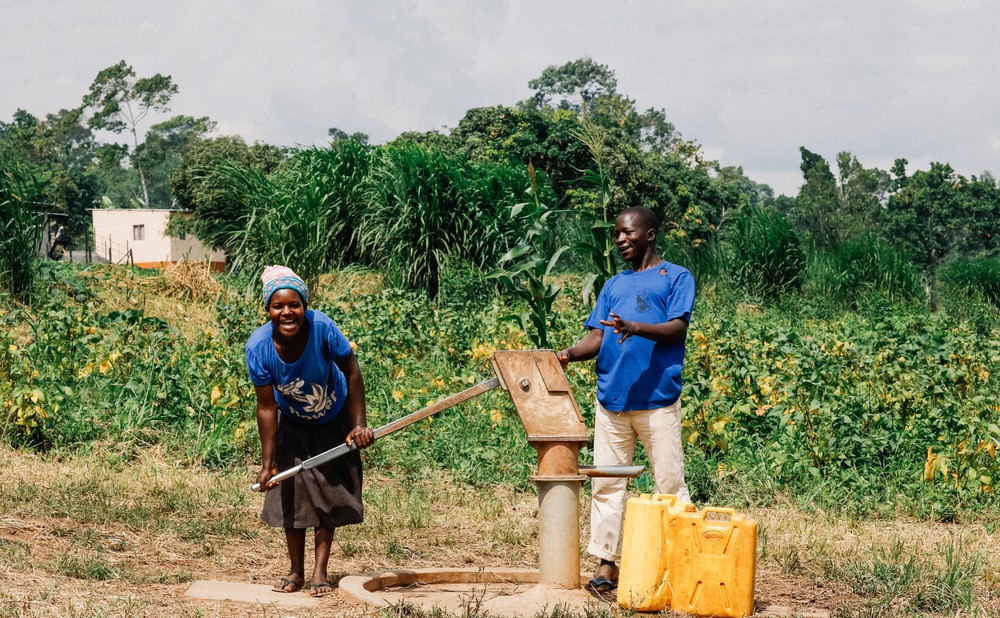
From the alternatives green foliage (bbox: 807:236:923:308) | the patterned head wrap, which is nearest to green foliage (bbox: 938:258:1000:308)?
green foliage (bbox: 807:236:923:308)

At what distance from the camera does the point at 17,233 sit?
1043 centimetres

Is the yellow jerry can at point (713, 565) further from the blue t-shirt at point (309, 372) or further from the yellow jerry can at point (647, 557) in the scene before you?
the blue t-shirt at point (309, 372)

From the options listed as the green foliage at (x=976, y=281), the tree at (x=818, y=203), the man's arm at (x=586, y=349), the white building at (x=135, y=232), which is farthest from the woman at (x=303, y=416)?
the white building at (x=135, y=232)

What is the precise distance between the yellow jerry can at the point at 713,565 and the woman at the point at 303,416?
1195 mm

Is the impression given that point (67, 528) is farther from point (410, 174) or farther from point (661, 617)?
point (410, 174)

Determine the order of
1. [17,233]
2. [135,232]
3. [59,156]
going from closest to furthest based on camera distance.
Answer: [17,233] → [135,232] → [59,156]

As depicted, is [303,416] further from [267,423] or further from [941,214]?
[941,214]

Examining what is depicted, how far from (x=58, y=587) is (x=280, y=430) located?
3.19ft

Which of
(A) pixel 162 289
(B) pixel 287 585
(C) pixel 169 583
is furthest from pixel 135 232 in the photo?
(B) pixel 287 585

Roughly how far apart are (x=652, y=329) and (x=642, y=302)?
0.17 meters

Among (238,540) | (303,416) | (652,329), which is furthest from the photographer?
(238,540)

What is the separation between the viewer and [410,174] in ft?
40.9

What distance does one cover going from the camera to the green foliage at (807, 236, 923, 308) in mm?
15773

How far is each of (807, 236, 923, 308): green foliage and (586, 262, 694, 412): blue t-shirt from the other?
11.8 meters
